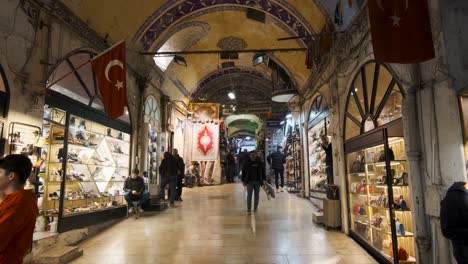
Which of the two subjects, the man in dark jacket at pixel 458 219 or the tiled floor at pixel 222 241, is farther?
the tiled floor at pixel 222 241

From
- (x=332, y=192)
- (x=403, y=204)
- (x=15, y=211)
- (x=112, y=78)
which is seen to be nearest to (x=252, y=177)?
(x=332, y=192)

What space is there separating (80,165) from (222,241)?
3.47 m

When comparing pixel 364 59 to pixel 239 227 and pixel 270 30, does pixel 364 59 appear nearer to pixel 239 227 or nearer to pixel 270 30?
pixel 239 227

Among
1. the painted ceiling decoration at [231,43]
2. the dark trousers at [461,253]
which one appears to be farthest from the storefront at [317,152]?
the dark trousers at [461,253]

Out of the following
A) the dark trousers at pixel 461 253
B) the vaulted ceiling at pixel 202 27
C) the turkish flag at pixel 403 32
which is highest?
the vaulted ceiling at pixel 202 27

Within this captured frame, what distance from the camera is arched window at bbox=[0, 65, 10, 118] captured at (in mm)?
3844

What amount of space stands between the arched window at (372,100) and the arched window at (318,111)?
1889mm

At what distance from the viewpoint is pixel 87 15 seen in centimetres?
571

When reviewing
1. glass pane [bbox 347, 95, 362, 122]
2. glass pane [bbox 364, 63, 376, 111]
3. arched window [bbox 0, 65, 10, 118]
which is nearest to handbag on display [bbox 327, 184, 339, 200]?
glass pane [bbox 347, 95, 362, 122]

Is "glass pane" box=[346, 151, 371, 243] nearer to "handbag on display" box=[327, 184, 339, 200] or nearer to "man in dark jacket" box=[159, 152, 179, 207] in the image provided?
"handbag on display" box=[327, 184, 339, 200]

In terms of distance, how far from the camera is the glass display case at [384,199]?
3.68 meters

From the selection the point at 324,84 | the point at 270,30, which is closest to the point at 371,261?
the point at 324,84

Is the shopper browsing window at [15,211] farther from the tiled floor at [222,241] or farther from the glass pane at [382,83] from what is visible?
the glass pane at [382,83]

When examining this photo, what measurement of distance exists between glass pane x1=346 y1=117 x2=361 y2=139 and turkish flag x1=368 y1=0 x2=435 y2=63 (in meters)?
2.24
